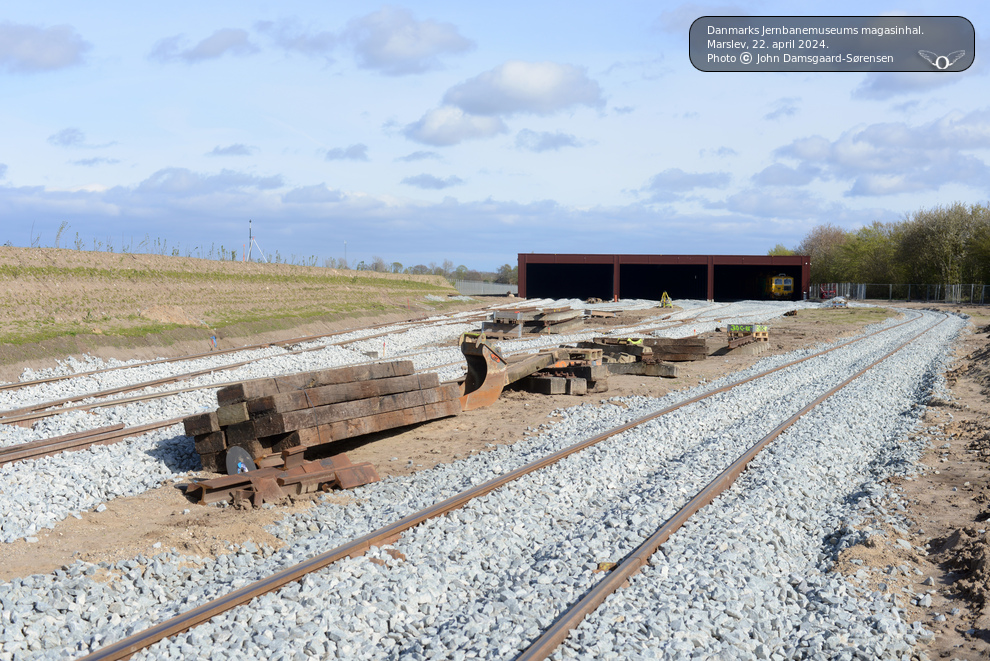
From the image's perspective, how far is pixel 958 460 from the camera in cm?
999

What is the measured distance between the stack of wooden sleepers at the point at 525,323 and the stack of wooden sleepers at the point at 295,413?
20.3 meters

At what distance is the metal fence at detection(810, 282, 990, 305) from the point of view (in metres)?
65.9

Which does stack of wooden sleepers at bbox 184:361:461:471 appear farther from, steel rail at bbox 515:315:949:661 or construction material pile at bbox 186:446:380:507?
steel rail at bbox 515:315:949:661

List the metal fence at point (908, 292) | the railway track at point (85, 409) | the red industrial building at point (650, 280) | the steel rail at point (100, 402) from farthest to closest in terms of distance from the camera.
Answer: the red industrial building at point (650, 280), the metal fence at point (908, 292), the steel rail at point (100, 402), the railway track at point (85, 409)

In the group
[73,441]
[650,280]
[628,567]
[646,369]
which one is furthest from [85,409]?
[650,280]

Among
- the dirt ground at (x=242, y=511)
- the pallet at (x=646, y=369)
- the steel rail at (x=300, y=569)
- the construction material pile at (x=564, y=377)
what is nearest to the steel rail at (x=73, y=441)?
the dirt ground at (x=242, y=511)

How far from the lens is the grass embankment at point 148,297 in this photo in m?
26.4

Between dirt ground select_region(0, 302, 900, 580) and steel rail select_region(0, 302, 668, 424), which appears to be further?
steel rail select_region(0, 302, 668, 424)

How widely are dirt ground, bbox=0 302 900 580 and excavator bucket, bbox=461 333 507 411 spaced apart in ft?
1.00

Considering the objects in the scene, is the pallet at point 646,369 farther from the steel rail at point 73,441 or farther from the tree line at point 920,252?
the tree line at point 920,252

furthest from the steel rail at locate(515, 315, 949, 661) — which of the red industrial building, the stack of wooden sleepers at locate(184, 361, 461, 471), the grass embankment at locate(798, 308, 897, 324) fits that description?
the red industrial building

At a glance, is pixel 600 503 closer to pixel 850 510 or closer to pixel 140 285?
pixel 850 510

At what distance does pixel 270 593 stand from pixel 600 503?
3.89 metres

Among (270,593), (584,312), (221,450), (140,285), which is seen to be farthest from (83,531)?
(584,312)
